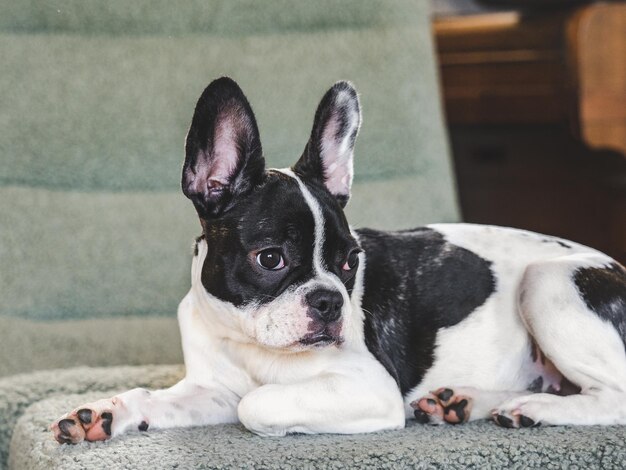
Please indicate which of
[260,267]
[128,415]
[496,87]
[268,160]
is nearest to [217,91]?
[260,267]

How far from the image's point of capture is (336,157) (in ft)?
6.41

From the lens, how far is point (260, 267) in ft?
5.74

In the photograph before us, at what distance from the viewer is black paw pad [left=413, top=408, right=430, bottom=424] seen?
1872 millimetres

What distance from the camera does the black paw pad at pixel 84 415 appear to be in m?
1.74

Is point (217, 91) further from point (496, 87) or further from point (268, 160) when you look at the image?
point (496, 87)

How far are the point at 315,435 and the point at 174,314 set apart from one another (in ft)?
3.76

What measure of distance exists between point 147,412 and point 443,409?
0.52 m

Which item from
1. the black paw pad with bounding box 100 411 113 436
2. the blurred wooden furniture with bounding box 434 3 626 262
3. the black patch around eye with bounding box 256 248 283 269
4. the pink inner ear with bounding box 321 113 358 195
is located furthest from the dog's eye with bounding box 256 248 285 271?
the blurred wooden furniture with bounding box 434 3 626 262

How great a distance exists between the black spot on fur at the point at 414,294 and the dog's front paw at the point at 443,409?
0.08 metres

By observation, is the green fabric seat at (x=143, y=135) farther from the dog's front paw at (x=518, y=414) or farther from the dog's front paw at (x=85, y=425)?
the dog's front paw at (x=518, y=414)

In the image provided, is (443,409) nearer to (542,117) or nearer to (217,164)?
(217,164)

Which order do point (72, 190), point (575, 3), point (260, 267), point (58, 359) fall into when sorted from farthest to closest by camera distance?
point (575, 3)
point (72, 190)
point (58, 359)
point (260, 267)

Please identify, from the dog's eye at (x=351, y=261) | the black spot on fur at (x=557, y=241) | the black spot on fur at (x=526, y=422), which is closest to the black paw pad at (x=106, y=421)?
the dog's eye at (x=351, y=261)

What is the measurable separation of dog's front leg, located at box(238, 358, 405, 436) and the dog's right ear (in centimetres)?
34
